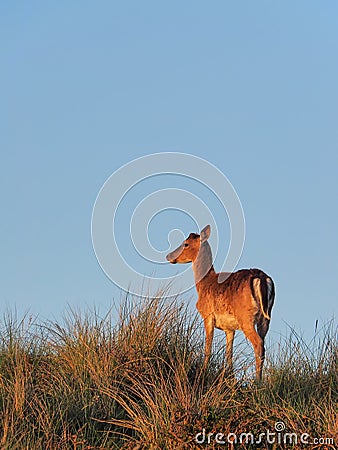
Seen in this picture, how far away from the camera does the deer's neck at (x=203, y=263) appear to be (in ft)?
53.0

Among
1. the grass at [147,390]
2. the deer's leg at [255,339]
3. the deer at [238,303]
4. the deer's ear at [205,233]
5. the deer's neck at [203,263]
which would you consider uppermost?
the deer's ear at [205,233]

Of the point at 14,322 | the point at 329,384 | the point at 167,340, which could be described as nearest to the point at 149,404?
the point at 167,340

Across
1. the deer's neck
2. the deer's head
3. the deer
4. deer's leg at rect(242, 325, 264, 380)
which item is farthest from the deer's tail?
the deer's head

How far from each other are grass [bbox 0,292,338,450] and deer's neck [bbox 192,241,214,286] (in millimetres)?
3896

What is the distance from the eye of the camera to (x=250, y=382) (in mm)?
10984

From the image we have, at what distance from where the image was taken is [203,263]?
53.4ft

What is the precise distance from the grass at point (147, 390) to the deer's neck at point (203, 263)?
390 cm

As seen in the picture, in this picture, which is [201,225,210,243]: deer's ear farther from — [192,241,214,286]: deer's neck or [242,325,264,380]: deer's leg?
[242,325,264,380]: deer's leg

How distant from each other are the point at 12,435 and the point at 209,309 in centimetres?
645

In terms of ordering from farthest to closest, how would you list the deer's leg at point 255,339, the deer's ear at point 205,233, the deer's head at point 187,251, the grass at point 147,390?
1. the deer's head at point 187,251
2. the deer's ear at point 205,233
3. the deer's leg at point 255,339
4. the grass at point 147,390

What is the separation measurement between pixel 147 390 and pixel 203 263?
19.8 feet

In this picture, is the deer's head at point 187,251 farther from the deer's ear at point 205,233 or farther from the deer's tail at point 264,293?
the deer's tail at point 264,293

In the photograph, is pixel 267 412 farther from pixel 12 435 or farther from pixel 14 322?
pixel 14 322

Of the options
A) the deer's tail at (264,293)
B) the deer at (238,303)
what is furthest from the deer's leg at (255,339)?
the deer's tail at (264,293)
